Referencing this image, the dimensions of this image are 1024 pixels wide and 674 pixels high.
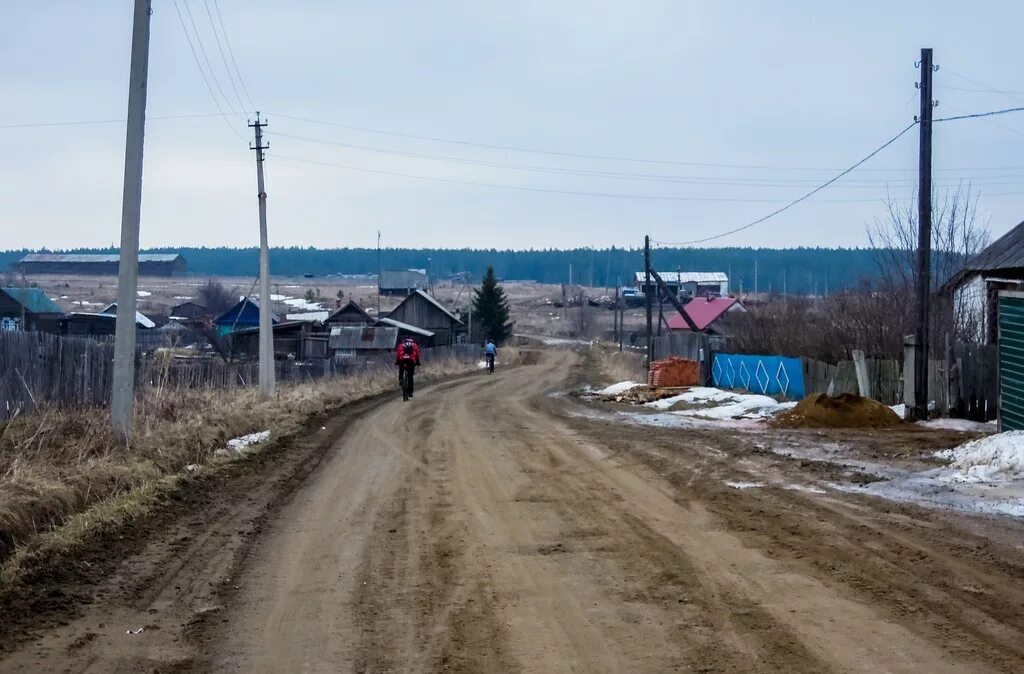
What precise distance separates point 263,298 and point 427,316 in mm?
58191

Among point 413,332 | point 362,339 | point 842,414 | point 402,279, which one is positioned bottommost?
point 362,339

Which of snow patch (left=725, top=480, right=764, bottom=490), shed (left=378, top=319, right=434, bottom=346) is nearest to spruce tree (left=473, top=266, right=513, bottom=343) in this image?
shed (left=378, top=319, right=434, bottom=346)

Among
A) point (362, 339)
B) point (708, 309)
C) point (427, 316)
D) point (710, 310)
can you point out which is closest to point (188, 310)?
point (427, 316)

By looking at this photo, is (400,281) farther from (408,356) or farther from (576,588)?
(576,588)

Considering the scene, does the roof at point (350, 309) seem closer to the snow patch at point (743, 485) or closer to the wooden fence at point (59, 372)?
the wooden fence at point (59, 372)

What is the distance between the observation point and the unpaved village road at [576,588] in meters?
5.73

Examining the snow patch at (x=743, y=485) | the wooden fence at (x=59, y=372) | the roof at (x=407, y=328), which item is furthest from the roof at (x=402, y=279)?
the snow patch at (x=743, y=485)

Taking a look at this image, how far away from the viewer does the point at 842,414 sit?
67.5ft

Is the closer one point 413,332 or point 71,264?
point 413,332

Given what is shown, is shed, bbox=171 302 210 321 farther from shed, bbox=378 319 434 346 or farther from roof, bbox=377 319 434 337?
roof, bbox=377 319 434 337

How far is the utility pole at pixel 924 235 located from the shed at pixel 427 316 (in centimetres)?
6614

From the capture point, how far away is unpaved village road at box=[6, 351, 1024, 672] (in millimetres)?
5727

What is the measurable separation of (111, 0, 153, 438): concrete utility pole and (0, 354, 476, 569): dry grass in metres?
0.93

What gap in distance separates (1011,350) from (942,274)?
17.7 m
